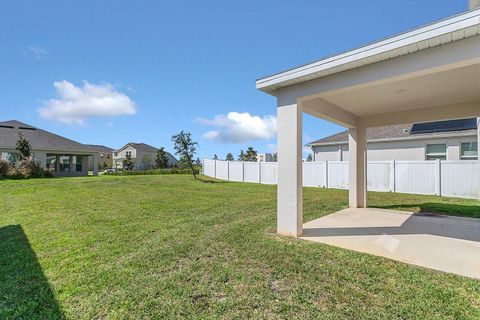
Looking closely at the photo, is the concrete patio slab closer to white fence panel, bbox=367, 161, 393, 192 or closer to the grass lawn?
the grass lawn

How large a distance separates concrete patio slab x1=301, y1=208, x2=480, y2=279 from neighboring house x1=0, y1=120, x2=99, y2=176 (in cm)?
2708

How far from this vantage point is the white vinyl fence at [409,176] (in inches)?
437

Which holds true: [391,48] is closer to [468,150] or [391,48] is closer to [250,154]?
[468,150]

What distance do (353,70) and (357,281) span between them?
347cm

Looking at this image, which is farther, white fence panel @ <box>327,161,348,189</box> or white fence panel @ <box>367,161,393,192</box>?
white fence panel @ <box>327,161,348,189</box>

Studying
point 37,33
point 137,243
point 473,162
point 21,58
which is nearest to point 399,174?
point 473,162

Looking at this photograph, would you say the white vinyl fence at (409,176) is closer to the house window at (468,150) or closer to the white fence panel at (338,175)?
the white fence panel at (338,175)

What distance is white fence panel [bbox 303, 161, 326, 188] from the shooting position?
15820 millimetres

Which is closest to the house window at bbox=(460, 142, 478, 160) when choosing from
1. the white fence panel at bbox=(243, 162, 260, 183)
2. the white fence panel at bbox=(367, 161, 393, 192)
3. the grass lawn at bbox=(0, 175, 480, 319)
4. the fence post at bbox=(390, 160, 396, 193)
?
the fence post at bbox=(390, 160, 396, 193)

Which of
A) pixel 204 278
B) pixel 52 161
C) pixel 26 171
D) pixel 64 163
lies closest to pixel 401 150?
pixel 204 278

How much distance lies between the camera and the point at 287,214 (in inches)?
201

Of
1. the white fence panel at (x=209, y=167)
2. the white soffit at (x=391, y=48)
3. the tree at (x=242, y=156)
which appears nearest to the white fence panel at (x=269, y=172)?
the white fence panel at (x=209, y=167)

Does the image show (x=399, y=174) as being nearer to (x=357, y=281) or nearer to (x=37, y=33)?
(x=357, y=281)

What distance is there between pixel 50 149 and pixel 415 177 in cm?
3060
